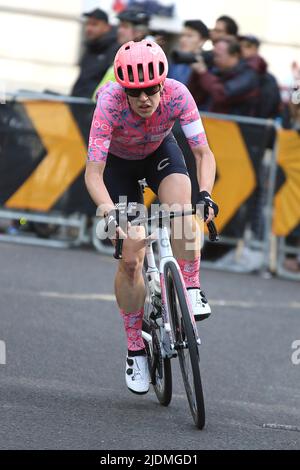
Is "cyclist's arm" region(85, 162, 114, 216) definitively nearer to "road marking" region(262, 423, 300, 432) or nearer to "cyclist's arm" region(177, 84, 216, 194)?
"cyclist's arm" region(177, 84, 216, 194)

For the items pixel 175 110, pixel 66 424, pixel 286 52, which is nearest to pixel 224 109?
pixel 175 110

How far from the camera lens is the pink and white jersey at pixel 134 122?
6.79m

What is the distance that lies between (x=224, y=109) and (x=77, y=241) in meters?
2.12

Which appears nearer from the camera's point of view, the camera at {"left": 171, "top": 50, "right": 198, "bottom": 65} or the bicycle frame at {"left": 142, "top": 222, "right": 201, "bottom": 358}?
the bicycle frame at {"left": 142, "top": 222, "right": 201, "bottom": 358}

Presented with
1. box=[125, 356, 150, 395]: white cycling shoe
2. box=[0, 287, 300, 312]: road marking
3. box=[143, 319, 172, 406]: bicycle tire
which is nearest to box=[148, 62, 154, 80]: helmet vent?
box=[143, 319, 172, 406]: bicycle tire

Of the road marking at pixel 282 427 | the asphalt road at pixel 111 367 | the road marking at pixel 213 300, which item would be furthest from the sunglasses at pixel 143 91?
the road marking at pixel 213 300

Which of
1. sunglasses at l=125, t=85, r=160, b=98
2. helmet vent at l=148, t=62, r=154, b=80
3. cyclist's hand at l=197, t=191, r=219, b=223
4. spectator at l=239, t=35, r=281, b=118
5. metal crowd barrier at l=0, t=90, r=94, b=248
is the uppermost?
helmet vent at l=148, t=62, r=154, b=80

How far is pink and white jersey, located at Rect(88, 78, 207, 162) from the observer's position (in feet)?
22.3

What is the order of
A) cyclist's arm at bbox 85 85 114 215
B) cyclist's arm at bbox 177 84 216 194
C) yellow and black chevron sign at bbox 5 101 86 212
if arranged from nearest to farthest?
cyclist's arm at bbox 85 85 114 215 < cyclist's arm at bbox 177 84 216 194 < yellow and black chevron sign at bbox 5 101 86 212

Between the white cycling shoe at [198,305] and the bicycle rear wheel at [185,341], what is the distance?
361 millimetres

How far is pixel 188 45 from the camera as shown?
506 inches

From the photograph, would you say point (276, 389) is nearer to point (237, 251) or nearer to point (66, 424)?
point (66, 424)

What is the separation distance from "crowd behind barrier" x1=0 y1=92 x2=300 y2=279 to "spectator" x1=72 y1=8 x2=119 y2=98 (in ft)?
1.32

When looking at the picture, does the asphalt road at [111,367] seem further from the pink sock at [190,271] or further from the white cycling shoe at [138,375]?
the pink sock at [190,271]
